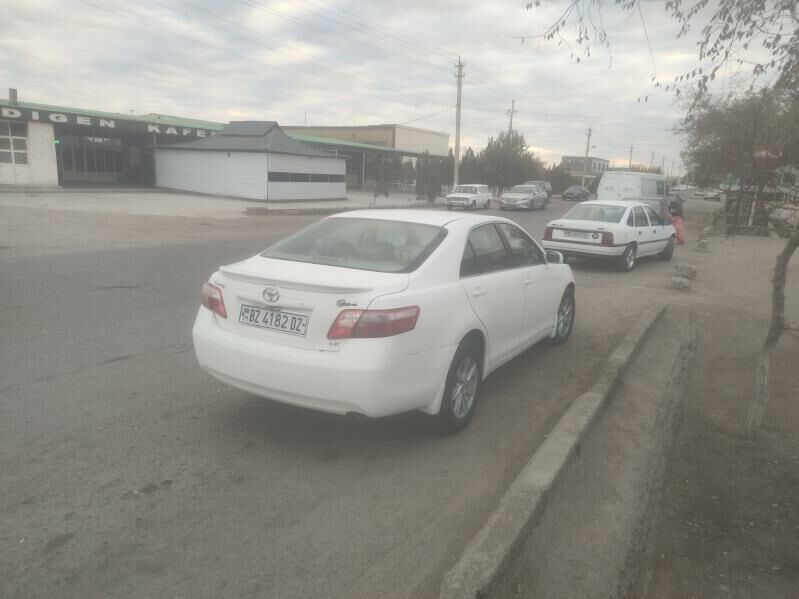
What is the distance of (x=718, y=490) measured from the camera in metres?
3.80

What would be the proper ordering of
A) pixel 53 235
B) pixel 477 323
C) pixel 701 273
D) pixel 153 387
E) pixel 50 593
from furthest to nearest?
pixel 53 235 → pixel 701 273 → pixel 153 387 → pixel 477 323 → pixel 50 593

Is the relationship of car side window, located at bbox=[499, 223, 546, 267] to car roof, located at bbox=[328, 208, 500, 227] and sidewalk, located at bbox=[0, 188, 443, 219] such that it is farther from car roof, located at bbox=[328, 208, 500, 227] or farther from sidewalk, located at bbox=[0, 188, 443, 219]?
sidewalk, located at bbox=[0, 188, 443, 219]

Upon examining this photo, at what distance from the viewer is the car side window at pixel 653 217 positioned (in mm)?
13789

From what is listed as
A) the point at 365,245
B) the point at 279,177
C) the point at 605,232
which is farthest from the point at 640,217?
the point at 279,177

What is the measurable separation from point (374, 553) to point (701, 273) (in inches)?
478

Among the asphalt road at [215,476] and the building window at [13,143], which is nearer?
the asphalt road at [215,476]

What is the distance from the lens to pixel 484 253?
468 cm

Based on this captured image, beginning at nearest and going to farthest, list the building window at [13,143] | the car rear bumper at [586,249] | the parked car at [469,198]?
the car rear bumper at [586,249] < the building window at [13,143] < the parked car at [469,198]

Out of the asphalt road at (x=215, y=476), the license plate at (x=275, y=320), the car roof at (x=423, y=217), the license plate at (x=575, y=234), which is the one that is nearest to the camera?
the asphalt road at (x=215, y=476)

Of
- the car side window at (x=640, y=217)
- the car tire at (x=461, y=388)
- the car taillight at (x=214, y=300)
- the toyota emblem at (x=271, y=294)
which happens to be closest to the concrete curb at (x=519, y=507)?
the car tire at (x=461, y=388)

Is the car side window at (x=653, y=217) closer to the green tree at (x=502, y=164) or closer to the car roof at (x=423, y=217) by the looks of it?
the car roof at (x=423, y=217)

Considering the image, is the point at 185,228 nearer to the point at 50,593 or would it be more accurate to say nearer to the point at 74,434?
the point at 74,434

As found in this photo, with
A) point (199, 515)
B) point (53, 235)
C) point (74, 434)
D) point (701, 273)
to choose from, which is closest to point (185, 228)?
point (53, 235)

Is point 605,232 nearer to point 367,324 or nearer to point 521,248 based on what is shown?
point 521,248
